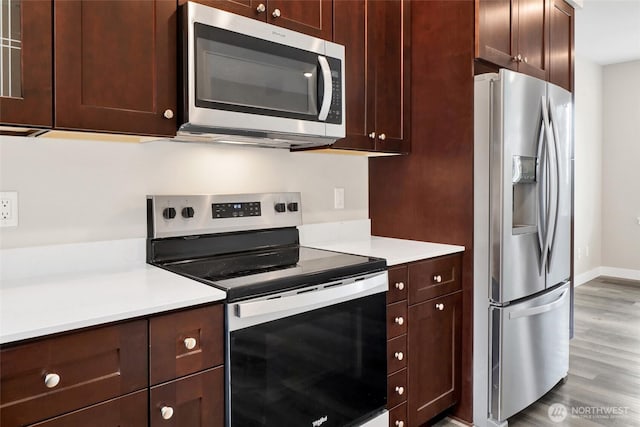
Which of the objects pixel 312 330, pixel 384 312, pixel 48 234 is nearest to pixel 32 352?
pixel 48 234

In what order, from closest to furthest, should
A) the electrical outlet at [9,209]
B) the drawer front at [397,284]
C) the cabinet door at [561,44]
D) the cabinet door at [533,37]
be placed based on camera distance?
the electrical outlet at [9,209] → the drawer front at [397,284] → the cabinet door at [533,37] → the cabinet door at [561,44]

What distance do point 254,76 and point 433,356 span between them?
1.48m

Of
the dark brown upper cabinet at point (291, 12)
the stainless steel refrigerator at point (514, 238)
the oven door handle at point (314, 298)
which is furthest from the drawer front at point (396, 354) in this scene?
the dark brown upper cabinet at point (291, 12)

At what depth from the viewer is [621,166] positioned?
5.32m

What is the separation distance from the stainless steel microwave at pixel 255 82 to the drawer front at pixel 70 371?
2.43 ft

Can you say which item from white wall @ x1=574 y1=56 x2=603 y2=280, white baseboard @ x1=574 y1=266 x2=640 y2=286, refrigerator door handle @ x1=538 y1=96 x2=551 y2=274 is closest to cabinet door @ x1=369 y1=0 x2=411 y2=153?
refrigerator door handle @ x1=538 y1=96 x2=551 y2=274

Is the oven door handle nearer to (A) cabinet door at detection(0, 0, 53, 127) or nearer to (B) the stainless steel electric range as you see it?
(B) the stainless steel electric range

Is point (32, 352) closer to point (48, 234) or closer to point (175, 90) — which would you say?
point (48, 234)

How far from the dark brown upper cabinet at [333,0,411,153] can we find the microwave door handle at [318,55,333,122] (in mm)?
239

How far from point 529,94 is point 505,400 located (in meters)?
1.46

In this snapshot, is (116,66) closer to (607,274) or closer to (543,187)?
(543,187)

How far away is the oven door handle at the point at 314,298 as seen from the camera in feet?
4.42

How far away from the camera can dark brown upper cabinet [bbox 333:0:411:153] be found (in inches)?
82.4

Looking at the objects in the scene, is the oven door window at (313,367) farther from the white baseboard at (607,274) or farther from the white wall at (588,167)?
the white baseboard at (607,274)
